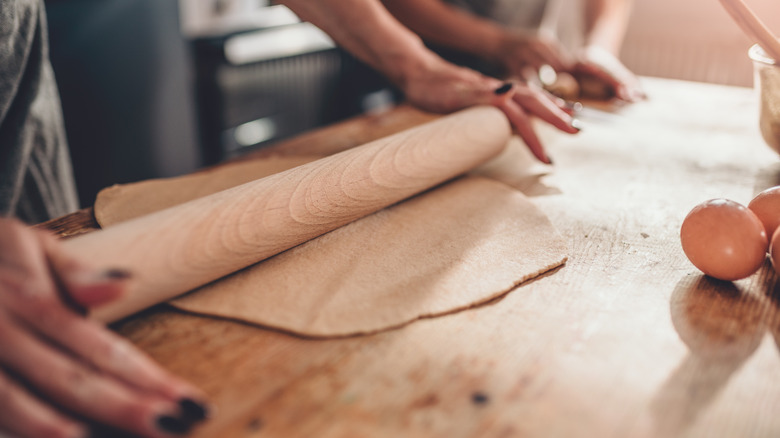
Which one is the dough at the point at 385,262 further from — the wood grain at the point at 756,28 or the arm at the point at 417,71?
the wood grain at the point at 756,28

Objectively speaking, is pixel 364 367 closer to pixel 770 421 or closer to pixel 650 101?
pixel 770 421

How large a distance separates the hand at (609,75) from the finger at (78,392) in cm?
158

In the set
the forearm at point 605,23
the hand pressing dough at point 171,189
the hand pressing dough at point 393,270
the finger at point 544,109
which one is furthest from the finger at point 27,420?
the forearm at point 605,23

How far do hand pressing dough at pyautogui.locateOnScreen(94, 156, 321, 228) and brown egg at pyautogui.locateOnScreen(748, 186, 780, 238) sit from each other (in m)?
0.79

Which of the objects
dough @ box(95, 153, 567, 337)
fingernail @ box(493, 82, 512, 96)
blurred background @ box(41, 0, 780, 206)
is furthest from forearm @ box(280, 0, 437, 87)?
blurred background @ box(41, 0, 780, 206)

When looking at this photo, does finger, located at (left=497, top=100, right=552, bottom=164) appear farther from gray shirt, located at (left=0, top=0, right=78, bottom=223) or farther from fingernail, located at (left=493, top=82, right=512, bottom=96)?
gray shirt, located at (left=0, top=0, right=78, bottom=223)

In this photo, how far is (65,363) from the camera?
1.49 feet

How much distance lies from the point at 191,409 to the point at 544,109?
0.96 meters

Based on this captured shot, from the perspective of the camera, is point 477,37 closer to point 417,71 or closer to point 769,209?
point 417,71

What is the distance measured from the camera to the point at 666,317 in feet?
2.11

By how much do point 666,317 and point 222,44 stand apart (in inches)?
91.9

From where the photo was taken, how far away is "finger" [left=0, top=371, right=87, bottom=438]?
0.41 metres

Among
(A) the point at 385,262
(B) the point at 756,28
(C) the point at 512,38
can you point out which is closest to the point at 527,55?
(C) the point at 512,38

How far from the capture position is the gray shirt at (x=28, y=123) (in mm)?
1044
